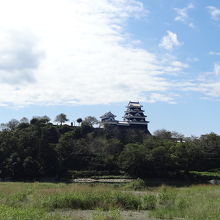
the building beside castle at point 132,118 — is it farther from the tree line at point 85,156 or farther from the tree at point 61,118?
the tree line at point 85,156

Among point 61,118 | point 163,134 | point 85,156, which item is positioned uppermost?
point 61,118

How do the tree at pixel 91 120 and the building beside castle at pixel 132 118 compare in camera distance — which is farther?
the building beside castle at pixel 132 118

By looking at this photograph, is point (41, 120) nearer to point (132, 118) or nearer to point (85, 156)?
point (85, 156)

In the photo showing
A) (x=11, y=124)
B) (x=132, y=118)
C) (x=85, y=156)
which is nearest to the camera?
(x=85, y=156)

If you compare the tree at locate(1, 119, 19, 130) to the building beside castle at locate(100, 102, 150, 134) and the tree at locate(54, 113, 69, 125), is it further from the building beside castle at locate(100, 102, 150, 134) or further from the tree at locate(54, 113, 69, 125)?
the building beside castle at locate(100, 102, 150, 134)

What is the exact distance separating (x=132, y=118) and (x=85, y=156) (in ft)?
102

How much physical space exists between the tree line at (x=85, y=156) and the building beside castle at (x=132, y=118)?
71.3ft

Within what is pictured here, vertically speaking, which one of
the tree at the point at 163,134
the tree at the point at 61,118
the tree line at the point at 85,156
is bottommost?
the tree line at the point at 85,156

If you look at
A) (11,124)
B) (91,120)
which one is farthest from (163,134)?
→ (11,124)

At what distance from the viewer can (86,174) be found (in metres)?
50.1

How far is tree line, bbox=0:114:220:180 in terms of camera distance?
46925 mm

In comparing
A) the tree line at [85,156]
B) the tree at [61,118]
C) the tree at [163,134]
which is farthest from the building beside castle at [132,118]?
the tree line at [85,156]

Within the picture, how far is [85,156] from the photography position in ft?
181

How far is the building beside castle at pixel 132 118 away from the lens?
8088cm
